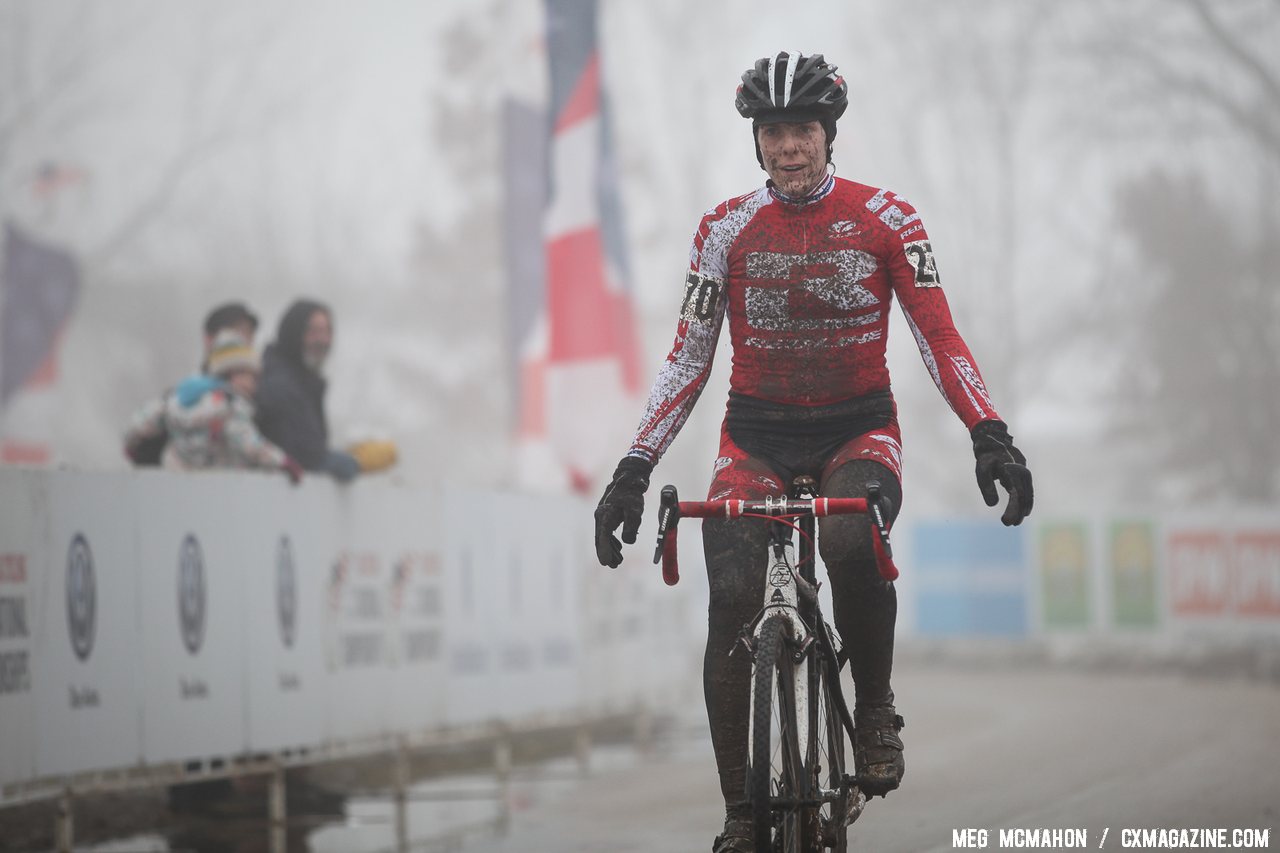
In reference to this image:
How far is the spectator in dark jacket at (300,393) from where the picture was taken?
11.1 meters

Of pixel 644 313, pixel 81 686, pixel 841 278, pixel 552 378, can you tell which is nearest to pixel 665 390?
pixel 841 278

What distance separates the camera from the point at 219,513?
384 inches

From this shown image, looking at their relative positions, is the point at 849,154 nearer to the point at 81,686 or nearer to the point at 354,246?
the point at 354,246

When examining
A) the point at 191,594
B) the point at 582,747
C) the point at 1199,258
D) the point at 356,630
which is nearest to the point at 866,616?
the point at 191,594

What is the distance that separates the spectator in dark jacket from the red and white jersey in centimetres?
531

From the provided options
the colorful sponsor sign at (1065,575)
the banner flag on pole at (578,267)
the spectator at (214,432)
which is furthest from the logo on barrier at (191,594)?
the colorful sponsor sign at (1065,575)

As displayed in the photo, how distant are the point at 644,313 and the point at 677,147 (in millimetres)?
12250

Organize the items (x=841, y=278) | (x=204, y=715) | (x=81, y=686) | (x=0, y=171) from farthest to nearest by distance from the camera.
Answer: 1. (x=0, y=171)
2. (x=204, y=715)
3. (x=81, y=686)
4. (x=841, y=278)

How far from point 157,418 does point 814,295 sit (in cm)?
567

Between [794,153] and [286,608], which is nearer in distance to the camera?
[794,153]

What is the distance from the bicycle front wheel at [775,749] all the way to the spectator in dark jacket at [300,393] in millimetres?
5877

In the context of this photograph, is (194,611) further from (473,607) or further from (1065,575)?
(1065,575)

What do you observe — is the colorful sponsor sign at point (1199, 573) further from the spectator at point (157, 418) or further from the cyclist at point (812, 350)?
the cyclist at point (812, 350)

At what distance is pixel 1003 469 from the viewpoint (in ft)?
17.9
